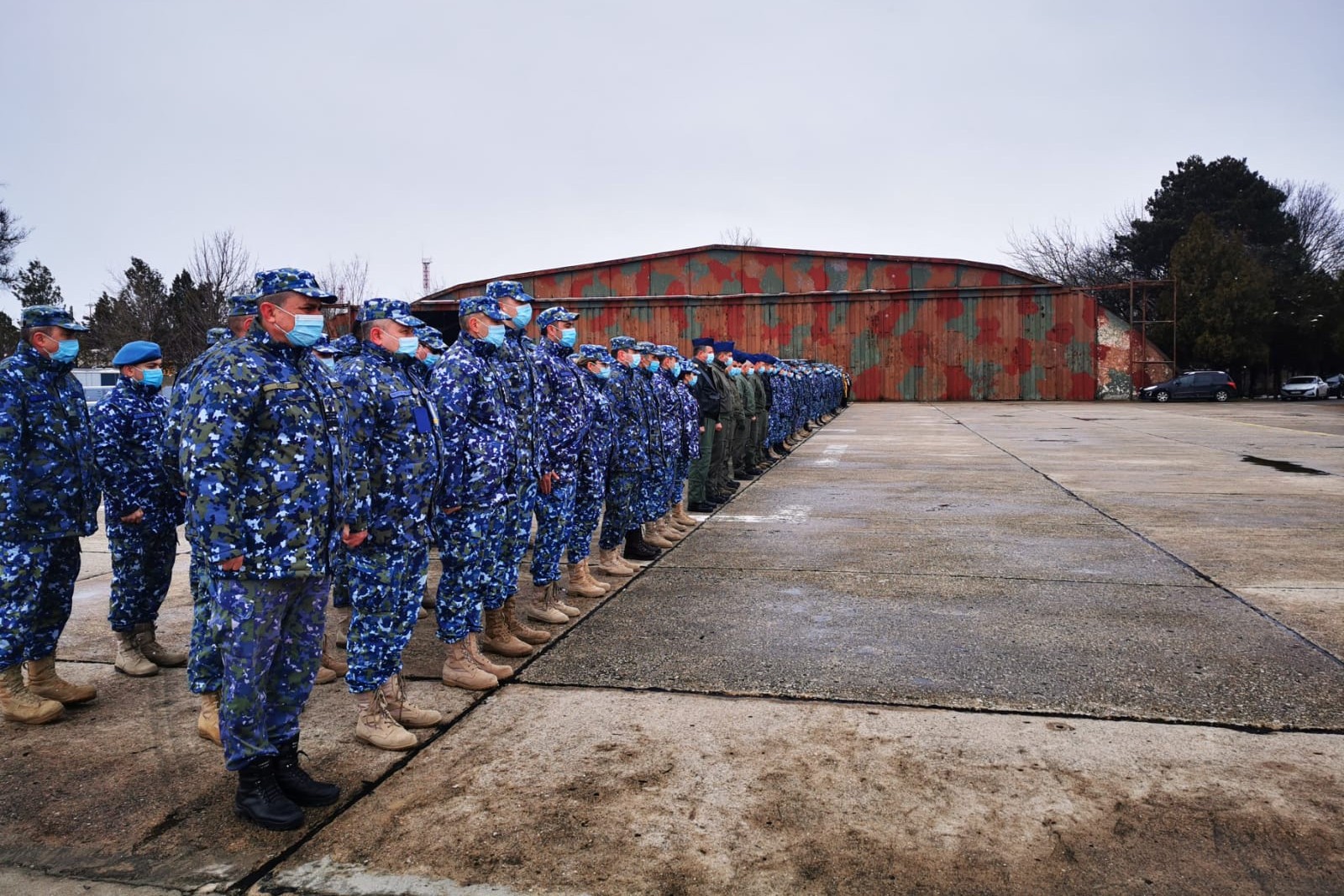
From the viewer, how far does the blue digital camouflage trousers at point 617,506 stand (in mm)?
6723

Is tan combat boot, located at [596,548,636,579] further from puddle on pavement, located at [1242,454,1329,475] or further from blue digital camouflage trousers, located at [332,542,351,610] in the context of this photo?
puddle on pavement, located at [1242,454,1329,475]

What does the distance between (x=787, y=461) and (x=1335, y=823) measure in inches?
471

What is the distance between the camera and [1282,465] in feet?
42.4

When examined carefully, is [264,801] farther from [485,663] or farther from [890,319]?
[890,319]

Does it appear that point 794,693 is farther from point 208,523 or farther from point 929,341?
point 929,341

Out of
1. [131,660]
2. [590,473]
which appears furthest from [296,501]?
[590,473]

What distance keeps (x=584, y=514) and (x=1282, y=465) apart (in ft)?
37.2

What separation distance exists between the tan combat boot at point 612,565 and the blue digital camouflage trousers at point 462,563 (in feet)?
7.73

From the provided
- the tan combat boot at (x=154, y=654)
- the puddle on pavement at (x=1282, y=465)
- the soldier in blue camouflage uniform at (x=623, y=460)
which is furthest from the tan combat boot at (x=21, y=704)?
the puddle on pavement at (x=1282, y=465)

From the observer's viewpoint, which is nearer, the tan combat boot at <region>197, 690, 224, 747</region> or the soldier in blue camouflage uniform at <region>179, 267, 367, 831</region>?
the soldier in blue camouflage uniform at <region>179, 267, 367, 831</region>

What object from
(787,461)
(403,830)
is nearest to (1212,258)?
(787,461)

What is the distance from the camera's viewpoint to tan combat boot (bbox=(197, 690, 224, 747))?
3670 millimetres

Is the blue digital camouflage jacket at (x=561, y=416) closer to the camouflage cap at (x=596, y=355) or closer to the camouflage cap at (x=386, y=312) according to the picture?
the camouflage cap at (x=596, y=355)

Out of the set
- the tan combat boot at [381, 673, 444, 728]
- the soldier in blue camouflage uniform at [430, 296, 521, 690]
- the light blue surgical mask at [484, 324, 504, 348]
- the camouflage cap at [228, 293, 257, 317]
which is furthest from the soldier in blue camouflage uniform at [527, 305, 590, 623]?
the camouflage cap at [228, 293, 257, 317]
